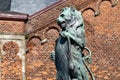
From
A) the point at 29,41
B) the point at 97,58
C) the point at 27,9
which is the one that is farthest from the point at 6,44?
the point at 27,9

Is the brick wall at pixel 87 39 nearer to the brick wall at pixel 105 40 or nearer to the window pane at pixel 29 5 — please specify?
the brick wall at pixel 105 40

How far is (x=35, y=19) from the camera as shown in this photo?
39.8 ft

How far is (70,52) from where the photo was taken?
16.9 feet

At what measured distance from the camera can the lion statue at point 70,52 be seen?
5141mm

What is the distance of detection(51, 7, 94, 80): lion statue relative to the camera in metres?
5.14

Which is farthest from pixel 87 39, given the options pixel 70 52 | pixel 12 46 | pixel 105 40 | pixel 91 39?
pixel 70 52

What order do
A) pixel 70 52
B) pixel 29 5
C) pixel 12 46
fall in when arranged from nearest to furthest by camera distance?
1. pixel 70 52
2. pixel 12 46
3. pixel 29 5

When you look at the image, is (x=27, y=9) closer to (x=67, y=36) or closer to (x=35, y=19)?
(x=35, y=19)

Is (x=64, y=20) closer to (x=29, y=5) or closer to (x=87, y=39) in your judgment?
(x=87, y=39)

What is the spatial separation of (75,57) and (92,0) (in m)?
7.73

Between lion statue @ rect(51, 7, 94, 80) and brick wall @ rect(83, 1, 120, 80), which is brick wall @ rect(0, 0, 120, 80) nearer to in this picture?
brick wall @ rect(83, 1, 120, 80)

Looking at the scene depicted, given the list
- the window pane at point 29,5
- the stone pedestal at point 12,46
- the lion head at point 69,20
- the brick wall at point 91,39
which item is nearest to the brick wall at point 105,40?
the brick wall at point 91,39

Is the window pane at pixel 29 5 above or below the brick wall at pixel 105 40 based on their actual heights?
above

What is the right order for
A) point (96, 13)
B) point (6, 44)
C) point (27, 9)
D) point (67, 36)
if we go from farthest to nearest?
point (27, 9)
point (96, 13)
point (6, 44)
point (67, 36)
